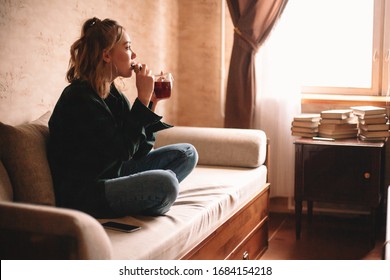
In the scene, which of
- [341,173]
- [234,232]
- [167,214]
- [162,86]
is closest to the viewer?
[167,214]

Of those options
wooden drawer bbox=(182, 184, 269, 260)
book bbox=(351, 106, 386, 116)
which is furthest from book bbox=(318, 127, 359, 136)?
wooden drawer bbox=(182, 184, 269, 260)

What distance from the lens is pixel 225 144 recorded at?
3.31 meters

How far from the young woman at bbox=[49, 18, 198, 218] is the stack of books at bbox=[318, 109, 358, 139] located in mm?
1492

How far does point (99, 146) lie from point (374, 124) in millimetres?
1844

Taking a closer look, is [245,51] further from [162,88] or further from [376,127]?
[162,88]

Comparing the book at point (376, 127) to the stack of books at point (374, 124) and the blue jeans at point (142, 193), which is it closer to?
the stack of books at point (374, 124)

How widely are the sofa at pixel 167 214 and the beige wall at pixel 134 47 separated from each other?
0.20m

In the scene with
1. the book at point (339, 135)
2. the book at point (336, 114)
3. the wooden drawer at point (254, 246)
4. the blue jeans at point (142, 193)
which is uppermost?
the book at point (336, 114)

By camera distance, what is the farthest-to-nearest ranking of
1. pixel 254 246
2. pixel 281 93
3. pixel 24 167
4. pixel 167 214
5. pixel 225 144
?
pixel 281 93 → pixel 225 144 → pixel 254 246 → pixel 167 214 → pixel 24 167

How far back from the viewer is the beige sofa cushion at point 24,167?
2.16 meters

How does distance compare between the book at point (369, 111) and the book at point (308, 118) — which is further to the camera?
the book at point (308, 118)

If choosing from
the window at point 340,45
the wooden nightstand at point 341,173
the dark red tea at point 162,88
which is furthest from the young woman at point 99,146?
the window at point 340,45

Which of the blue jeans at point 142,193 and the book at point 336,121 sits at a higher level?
the book at point 336,121

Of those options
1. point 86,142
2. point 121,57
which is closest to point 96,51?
point 121,57
